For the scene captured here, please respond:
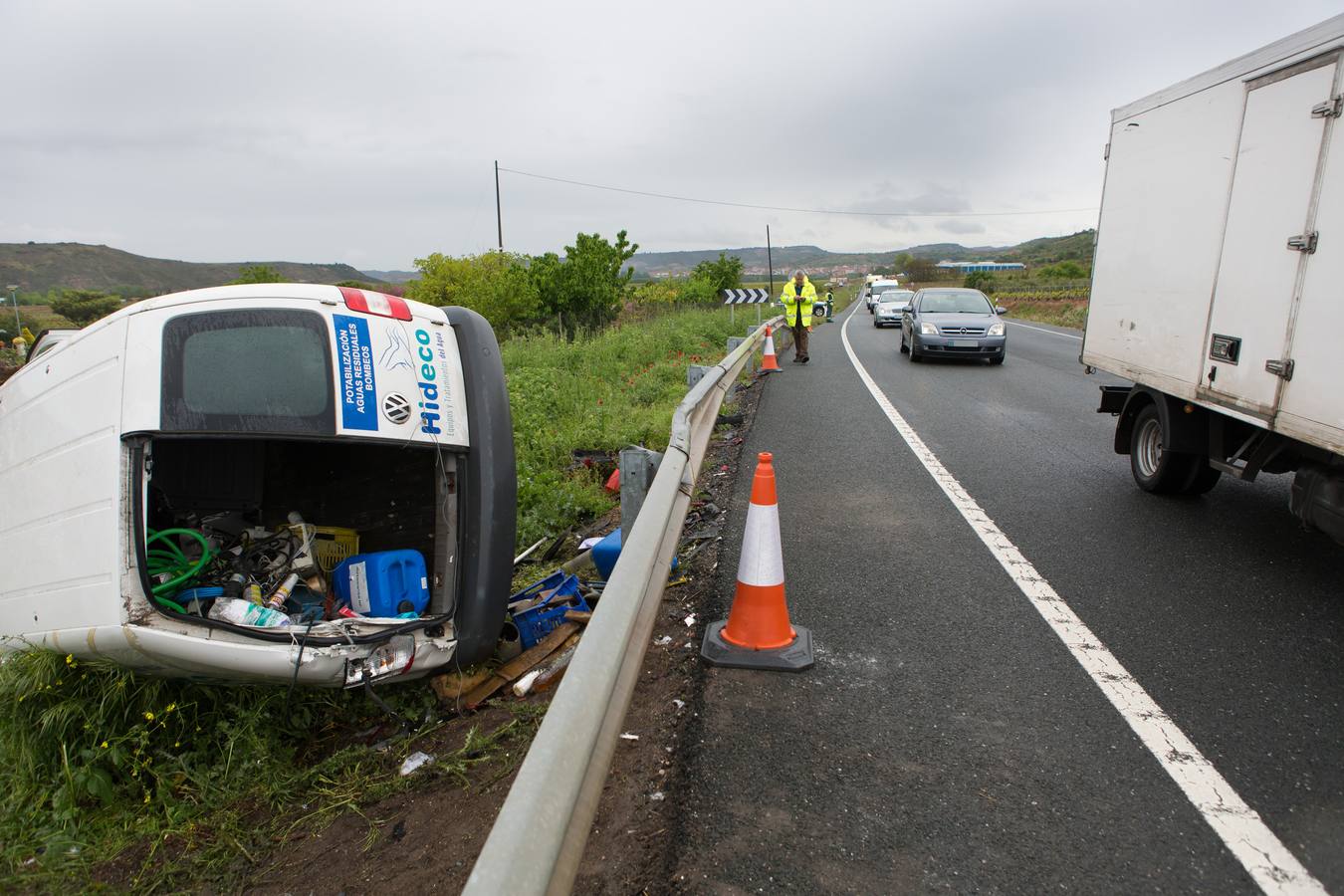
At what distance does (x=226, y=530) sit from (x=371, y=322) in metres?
1.53

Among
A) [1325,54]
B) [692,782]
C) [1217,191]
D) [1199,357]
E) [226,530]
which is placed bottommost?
[692,782]

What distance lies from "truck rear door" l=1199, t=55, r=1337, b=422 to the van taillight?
4486 millimetres

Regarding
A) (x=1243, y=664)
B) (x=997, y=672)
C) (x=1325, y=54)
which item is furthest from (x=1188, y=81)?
(x=997, y=672)

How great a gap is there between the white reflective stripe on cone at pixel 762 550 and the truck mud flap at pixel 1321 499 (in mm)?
2873

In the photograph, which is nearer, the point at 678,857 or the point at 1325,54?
the point at 678,857

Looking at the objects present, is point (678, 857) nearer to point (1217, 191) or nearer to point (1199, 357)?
point (1199, 357)

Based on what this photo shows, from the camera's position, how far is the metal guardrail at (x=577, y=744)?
1.47 m

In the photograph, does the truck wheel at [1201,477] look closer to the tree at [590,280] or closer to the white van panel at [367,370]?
the white van panel at [367,370]

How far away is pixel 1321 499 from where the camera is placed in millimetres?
4184

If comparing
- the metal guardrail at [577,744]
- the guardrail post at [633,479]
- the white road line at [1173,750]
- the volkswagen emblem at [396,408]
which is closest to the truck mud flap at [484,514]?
the volkswagen emblem at [396,408]

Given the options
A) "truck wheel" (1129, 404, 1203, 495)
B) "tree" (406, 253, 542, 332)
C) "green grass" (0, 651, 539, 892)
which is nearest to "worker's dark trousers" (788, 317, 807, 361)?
"truck wheel" (1129, 404, 1203, 495)

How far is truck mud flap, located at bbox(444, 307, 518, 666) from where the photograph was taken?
139 inches

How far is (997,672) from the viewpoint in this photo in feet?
11.4

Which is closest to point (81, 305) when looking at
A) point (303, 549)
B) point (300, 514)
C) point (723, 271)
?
point (300, 514)
